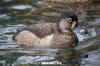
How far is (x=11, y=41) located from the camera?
11.0 m

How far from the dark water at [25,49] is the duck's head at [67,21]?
0.64 meters

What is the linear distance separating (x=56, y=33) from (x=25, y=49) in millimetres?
976

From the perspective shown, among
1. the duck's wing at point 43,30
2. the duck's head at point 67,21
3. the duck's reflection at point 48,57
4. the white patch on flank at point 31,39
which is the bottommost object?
the duck's reflection at point 48,57

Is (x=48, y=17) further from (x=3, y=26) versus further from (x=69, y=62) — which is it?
(x=69, y=62)

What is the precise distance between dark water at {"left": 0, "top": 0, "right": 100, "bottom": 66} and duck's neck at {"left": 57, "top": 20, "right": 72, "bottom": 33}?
1.95 feet

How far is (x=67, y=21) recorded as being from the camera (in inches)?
408

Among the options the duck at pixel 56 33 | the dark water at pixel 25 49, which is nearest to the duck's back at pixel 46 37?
the duck at pixel 56 33

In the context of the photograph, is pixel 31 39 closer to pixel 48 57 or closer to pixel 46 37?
pixel 46 37

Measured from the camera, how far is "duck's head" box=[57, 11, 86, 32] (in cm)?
1020

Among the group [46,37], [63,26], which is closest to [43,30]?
[46,37]

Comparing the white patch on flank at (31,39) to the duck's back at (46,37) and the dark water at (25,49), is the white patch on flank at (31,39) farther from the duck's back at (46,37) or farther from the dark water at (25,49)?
the dark water at (25,49)

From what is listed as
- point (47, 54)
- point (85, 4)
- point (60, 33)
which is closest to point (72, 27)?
point (60, 33)

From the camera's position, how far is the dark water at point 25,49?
30.0 feet

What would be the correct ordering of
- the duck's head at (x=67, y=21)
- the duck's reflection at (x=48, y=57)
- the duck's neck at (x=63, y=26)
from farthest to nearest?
1. the duck's neck at (x=63, y=26)
2. the duck's head at (x=67, y=21)
3. the duck's reflection at (x=48, y=57)
